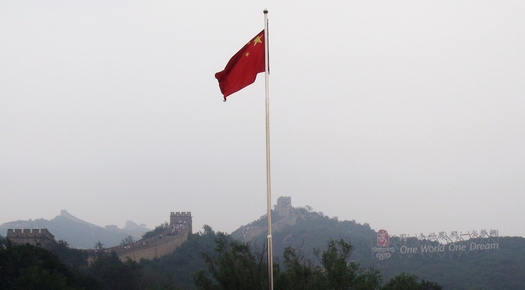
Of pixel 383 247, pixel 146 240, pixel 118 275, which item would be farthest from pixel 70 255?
pixel 383 247

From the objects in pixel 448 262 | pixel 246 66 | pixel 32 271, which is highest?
pixel 246 66

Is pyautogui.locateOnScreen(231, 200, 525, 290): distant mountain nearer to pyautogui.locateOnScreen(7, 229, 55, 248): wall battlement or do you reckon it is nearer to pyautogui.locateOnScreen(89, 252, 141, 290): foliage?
pyautogui.locateOnScreen(89, 252, 141, 290): foliage

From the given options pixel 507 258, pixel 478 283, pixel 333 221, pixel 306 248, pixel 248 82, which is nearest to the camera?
pixel 248 82

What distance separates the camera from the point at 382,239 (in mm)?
77312

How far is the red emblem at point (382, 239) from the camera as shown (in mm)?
76800

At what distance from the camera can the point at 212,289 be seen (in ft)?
70.1

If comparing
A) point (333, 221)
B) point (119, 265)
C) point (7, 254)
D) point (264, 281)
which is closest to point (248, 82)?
point (264, 281)

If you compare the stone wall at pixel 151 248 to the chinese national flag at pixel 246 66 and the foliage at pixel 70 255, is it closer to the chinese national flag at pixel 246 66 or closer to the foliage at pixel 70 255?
the foliage at pixel 70 255

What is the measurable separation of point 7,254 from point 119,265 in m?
15.2

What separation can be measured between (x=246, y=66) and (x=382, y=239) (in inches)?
2691

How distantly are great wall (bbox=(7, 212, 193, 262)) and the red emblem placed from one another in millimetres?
23769

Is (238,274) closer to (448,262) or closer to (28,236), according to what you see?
(28,236)

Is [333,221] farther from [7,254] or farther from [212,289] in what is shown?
[212,289]

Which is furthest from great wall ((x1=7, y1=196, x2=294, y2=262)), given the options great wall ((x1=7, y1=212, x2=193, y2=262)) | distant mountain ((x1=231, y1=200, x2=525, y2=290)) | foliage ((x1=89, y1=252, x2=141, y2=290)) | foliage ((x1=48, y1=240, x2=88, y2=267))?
distant mountain ((x1=231, y1=200, x2=525, y2=290))
